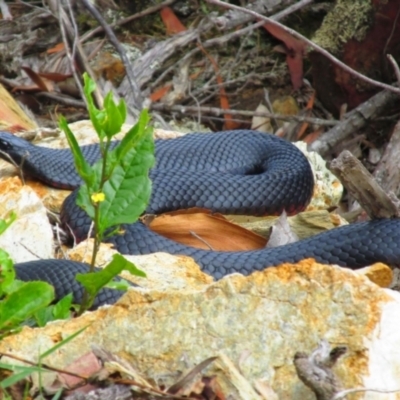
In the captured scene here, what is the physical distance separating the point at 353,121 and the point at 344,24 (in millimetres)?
702

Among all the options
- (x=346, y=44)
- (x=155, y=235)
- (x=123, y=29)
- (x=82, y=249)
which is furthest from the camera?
(x=123, y=29)

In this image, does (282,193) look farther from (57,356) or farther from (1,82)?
(1,82)

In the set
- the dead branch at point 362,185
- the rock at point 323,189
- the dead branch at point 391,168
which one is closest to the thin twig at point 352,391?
the dead branch at point 362,185

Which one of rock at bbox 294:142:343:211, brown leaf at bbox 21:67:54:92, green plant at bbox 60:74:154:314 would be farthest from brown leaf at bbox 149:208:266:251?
brown leaf at bbox 21:67:54:92

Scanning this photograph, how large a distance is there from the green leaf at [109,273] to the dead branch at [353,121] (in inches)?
167

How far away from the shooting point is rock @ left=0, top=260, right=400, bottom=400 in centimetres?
219

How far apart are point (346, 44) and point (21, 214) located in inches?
139

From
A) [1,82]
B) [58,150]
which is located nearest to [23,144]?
[58,150]

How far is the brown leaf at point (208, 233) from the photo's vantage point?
390 cm

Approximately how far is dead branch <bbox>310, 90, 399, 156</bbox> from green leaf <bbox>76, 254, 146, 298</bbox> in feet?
13.9

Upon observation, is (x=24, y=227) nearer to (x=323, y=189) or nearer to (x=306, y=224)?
(x=306, y=224)

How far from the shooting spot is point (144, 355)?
88.4 inches

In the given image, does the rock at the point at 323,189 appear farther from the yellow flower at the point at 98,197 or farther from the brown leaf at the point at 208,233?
the yellow flower at the point at 98,197

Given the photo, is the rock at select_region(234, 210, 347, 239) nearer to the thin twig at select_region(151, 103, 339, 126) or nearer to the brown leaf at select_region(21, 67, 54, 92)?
the thin twig at select_region(151, 103, 339, 126)
